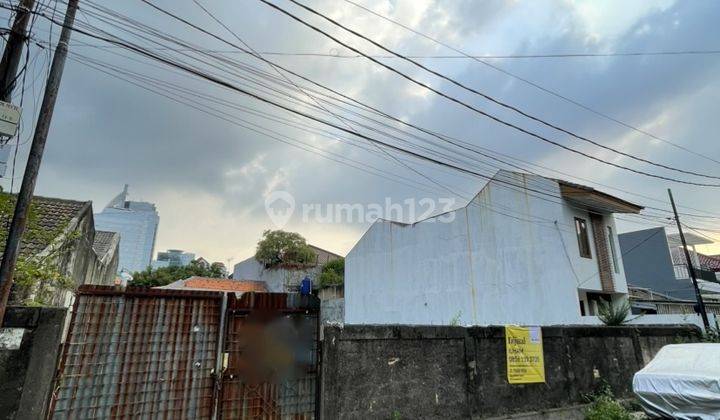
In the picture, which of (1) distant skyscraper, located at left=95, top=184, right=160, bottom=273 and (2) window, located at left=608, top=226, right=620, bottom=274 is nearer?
(2) window, located at left=608, top=226, right=620, bottom=274

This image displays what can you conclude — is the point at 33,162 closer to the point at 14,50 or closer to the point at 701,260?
the point at 14,50

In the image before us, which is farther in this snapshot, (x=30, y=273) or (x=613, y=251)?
(x=613, y=251)

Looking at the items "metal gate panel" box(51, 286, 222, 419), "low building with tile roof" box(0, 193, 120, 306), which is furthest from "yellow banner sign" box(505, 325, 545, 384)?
"low building with tile roof" box(0, 193, 120, 306)

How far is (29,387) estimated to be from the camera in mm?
3654

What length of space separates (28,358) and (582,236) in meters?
17.6

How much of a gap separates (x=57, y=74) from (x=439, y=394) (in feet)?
22.3

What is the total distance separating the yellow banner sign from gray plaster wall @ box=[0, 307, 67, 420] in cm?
660

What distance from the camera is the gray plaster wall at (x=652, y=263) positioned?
73.2ft

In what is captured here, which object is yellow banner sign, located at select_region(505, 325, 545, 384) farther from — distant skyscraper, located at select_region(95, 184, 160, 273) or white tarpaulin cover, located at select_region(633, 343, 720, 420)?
distant skyscraper, located at select_region(95, 184, 160, 273)

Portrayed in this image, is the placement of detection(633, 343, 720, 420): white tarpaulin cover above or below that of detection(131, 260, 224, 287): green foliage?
below

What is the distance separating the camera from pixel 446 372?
6168 millimetres

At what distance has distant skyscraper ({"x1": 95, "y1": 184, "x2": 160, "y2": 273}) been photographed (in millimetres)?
32406

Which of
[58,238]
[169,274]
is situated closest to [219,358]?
[58,238]

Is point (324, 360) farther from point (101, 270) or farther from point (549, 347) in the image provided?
point (101, 270)
